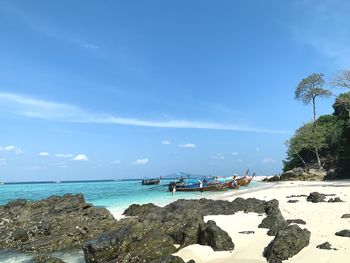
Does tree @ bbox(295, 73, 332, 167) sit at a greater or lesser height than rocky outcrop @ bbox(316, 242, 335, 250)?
greater

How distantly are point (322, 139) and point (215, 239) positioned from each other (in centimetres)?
5673

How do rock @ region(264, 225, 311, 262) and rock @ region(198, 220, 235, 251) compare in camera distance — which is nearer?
rock @ region(264, 225, 311, 262)

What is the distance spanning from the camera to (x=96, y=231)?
18.2 m

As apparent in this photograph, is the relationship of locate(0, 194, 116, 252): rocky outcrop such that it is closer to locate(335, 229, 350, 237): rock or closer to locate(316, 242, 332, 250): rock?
locate(316, 242, 332, 250): rock

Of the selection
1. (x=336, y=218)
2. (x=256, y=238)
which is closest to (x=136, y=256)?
(x=256, y=238)

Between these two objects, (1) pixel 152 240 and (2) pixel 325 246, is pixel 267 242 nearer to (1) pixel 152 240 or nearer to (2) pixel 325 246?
(2) pixel 325 246

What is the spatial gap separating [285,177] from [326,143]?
9429mm

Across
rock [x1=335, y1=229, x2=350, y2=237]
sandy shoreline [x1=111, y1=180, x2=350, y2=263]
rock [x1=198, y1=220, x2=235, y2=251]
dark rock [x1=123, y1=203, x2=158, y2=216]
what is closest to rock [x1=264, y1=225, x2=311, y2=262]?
sandy shoreline [x1=111, y1=180, x2=350, y2=263]

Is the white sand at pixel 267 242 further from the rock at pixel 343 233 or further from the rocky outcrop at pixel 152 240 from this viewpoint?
the rocky outcrop at pixel 152 240

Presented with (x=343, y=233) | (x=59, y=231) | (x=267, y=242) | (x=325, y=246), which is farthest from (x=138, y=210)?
(x=325, y=246)

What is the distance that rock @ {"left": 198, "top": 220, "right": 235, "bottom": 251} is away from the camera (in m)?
12.0

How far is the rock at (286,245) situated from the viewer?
10406mm

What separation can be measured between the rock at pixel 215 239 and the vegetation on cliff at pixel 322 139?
44751 mm

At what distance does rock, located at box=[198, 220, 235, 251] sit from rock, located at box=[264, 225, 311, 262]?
1449 mm
